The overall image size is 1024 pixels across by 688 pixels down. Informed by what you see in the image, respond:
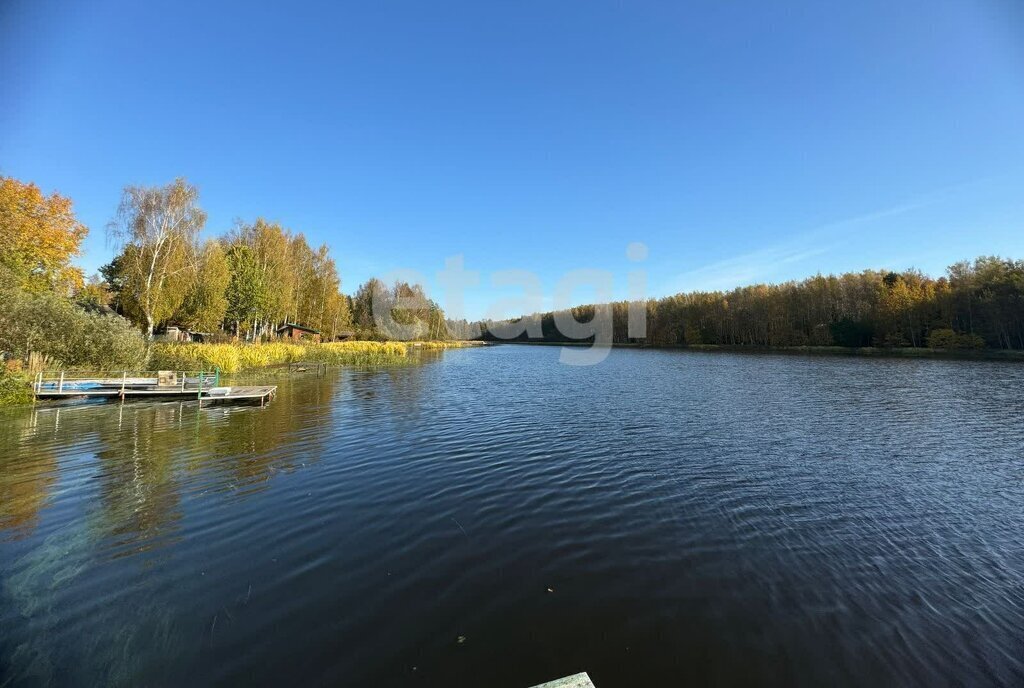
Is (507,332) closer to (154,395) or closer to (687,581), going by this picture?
(154,395)

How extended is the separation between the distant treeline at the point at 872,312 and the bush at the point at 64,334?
89.6m

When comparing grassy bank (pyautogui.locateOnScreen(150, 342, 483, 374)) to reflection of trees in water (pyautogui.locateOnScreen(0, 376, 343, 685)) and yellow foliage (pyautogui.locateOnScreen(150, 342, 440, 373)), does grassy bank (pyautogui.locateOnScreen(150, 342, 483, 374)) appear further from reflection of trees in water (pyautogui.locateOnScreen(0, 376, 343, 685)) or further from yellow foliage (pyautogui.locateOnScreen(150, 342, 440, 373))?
reflection of trees in water (pyautogui.locateOnScreen(0, 376, 343, 685))

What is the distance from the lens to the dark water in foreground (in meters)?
3.96

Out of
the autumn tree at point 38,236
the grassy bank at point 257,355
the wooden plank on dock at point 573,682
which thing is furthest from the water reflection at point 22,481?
the autumn tree at point 38,236

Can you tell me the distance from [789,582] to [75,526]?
1082cm

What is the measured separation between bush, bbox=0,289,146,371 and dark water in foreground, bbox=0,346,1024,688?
7.23 meters

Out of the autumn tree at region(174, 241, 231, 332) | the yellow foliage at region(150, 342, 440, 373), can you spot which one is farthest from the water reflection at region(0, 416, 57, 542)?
the autumn tree at region(174, 241, 231, 332)

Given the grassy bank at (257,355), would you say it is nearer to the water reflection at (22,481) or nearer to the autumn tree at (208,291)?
the autumn tree at (208,291)

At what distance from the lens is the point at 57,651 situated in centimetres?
395

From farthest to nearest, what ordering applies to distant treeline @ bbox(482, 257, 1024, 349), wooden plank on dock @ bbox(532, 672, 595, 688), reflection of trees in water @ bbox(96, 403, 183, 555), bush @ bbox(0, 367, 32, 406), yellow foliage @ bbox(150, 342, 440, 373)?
1. distant treeline @ bbox(482, 257, 1024, 349)
2. yellow foliage @ bbox(150, 342, 440, 373)
3. bush @ bbox(0, 367, 32, 406)
4. reflection of trees in water @ bbox(96, 403, 183, 555)
5. wooden plank on dock @ bbox(532, 672, 595, 688)

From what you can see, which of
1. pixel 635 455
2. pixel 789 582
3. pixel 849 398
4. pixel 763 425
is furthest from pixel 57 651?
pixel 849 398

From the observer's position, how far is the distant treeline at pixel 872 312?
55.5 meters

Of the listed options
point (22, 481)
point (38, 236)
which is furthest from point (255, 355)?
point (22, 481)

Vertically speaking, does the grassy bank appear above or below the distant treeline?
below
